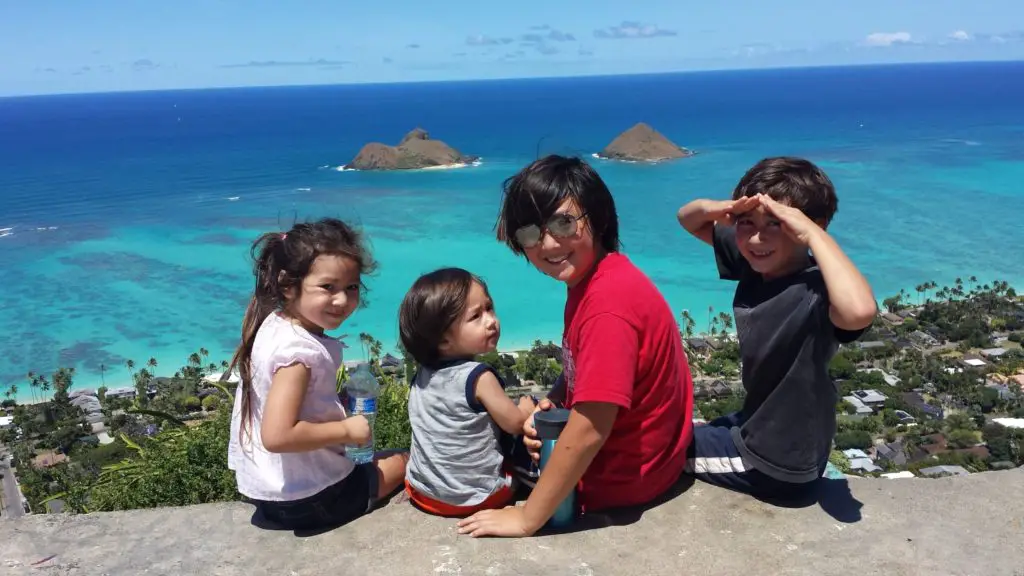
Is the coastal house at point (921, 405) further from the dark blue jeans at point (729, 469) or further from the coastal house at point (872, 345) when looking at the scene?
the dark blue jeans at point (729, 469)

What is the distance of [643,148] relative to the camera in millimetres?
85812

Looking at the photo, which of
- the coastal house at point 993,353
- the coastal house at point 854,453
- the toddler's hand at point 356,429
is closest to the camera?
the toddler's hand at point 356,429

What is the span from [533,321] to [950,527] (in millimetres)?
34437

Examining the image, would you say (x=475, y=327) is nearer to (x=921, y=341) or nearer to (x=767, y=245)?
(x=767, y=245)

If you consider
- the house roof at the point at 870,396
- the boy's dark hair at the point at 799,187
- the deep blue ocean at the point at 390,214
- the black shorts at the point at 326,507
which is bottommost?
the house roof at the point at 870,396

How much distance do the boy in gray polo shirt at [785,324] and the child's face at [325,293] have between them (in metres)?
1.33

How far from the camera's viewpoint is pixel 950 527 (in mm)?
2887

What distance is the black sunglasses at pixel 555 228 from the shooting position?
2.71m

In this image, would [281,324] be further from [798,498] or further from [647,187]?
[647,187]

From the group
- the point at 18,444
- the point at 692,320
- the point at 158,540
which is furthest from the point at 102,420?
the point at 158,540

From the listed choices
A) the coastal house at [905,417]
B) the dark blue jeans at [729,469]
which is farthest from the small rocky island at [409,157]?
the dark blue jeans at [729,469]

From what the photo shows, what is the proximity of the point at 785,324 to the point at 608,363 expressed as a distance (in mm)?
637

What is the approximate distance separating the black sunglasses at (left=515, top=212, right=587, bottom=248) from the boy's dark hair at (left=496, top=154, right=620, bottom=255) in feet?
0.06

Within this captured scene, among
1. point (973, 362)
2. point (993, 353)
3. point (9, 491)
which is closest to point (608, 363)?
point (9, 491)
